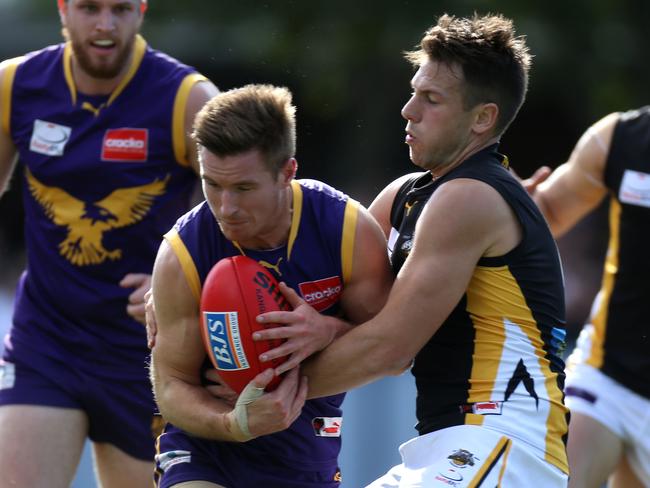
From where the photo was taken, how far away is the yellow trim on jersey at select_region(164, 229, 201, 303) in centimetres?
484

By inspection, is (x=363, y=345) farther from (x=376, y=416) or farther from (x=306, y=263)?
(x=376, y=416)

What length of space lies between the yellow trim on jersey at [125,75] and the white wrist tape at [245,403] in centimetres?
203

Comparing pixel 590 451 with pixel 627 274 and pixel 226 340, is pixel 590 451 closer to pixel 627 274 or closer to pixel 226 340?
pixel 627 274

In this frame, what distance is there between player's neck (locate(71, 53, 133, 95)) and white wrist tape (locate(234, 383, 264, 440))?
6.78ft

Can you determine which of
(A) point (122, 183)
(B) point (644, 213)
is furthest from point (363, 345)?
(B) point (644, 213)

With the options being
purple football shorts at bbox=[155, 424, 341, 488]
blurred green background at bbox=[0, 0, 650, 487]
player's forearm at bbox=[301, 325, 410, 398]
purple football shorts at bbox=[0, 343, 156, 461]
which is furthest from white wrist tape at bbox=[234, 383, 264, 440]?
blurred green background at bbox=[0, 0, 650, 487]

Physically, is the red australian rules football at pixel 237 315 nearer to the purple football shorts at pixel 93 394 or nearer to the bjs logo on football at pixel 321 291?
the bjs logo on football at pixel 321 291

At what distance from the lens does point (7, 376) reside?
6.06 m

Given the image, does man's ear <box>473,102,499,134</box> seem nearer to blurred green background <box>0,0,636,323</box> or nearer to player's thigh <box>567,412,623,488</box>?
player's thigh <box>567,412,623,488</box>

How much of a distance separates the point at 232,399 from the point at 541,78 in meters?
12.8

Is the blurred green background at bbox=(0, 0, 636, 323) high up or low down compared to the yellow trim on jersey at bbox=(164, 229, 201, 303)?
down

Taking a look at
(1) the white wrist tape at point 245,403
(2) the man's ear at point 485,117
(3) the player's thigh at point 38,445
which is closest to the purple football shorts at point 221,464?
(1) the white wrist tape at point 245,403

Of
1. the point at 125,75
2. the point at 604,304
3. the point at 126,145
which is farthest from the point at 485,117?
the point at 604,304

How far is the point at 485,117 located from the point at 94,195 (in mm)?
2009
